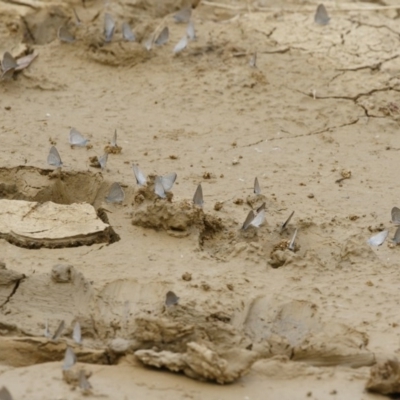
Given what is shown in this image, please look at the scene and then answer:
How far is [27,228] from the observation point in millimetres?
4250

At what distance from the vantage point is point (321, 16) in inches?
244

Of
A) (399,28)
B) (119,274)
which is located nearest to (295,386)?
(119,274)

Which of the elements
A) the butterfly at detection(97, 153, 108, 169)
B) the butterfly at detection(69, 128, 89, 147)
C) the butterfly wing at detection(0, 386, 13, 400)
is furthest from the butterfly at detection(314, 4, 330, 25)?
the butterfly wing at detection(0, 386, 13, 400)

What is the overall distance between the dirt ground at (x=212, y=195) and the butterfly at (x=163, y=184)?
4 cm

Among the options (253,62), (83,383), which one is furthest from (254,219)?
(253,62)

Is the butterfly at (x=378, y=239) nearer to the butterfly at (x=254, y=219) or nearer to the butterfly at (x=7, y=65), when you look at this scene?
the butterfly at (x=254, y=219)

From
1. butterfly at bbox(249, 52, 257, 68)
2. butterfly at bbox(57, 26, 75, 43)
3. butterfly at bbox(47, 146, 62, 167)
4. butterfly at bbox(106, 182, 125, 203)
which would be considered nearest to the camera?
butterfly at bbox(106, 182, 125, 203)

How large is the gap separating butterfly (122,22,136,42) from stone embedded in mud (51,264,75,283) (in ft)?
8.26

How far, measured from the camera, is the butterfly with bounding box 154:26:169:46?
6051mm

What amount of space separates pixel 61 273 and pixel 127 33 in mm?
2558

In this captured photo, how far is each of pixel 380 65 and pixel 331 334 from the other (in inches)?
106

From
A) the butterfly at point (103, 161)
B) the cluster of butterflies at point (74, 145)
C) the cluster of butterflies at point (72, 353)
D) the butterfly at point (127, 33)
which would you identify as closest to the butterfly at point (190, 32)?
the butterfly at point (127, 33)

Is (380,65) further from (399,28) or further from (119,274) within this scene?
(119,274)

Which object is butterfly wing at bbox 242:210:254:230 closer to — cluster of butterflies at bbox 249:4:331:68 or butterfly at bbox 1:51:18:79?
butterfly at bbox 1:51:18:79
